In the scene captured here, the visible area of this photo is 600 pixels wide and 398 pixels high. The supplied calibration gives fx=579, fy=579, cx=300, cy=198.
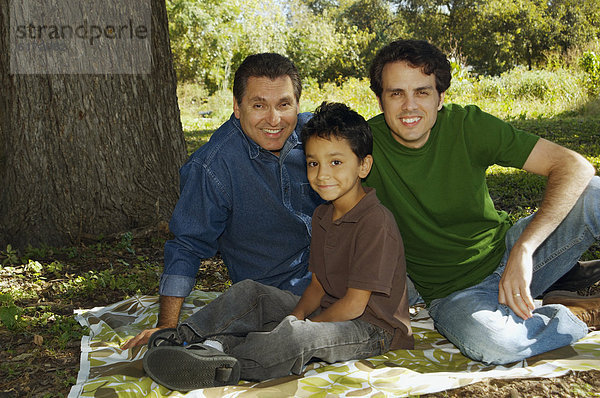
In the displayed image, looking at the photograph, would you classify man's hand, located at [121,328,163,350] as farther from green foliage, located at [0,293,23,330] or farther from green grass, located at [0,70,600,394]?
green foliage, located at [0,293,23,330]

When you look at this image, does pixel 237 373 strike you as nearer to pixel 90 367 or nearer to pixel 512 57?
pixel 90 367

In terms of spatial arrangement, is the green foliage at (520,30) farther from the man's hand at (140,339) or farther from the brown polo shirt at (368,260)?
the man's hand at (140,339)

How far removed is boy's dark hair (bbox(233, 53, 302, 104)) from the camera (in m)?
2.88

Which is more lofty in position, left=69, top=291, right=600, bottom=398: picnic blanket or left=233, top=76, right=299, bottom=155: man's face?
left=233, top=76, right=299, bottom=155: man's face

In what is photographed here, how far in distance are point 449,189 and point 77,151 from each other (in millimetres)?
2909

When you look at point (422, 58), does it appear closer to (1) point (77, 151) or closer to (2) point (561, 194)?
(2) point (561, 194)

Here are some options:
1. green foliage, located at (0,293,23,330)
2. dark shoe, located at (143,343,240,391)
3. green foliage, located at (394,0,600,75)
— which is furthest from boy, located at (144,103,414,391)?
green foliage, located at (394,0,600,75)

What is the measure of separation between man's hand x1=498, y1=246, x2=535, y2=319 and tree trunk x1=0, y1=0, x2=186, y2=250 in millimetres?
2967

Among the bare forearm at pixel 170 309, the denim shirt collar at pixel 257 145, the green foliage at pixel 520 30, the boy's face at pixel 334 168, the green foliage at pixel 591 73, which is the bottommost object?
the bare forearm at pixel 170 309

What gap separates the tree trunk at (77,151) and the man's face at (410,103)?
95.5 inches

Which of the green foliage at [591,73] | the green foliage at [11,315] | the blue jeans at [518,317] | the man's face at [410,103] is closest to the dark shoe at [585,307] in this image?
the blue jeans at [518,317]

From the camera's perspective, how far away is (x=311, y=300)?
9.23 feet

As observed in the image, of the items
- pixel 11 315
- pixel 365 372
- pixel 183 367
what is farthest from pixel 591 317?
pixel 11 315

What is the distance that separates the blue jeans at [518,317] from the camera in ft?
8.43
